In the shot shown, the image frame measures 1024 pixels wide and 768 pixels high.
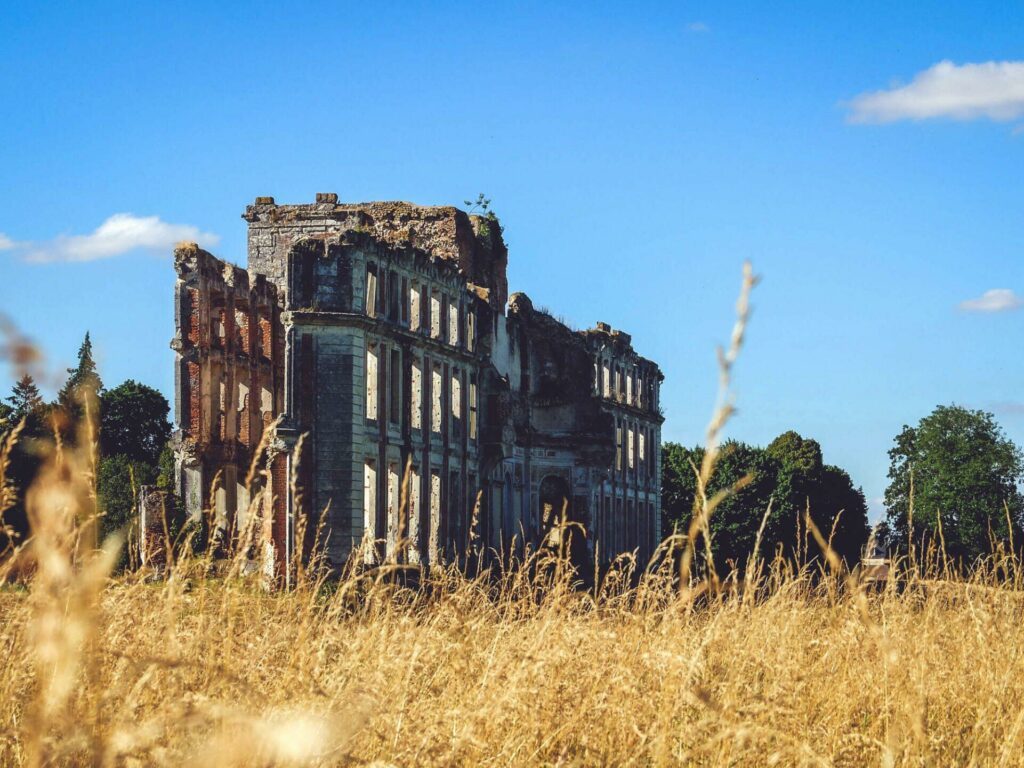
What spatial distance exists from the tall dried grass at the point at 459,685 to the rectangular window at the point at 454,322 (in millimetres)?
31969

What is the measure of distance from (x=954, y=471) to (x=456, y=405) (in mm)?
48195

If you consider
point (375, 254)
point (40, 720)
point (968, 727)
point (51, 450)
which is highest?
point (375, 254)

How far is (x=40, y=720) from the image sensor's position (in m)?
2.37

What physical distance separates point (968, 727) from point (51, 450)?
487cm

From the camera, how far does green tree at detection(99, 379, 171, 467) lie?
65.3 metres

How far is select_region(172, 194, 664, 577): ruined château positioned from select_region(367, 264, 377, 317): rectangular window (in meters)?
0.05

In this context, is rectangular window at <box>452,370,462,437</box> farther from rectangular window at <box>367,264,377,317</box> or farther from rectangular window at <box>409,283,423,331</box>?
rectangular window at <box>367,264,377,317</box>

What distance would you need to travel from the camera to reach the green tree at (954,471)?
75438mm

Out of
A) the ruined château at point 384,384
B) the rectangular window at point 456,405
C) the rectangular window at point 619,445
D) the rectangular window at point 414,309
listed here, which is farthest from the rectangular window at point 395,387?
the rectangular window at point 619,445

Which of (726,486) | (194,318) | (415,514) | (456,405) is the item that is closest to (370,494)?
(415,514)

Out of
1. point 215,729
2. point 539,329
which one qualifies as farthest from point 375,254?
point 215,729

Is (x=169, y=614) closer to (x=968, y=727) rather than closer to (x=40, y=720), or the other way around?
(x=40, y=720)

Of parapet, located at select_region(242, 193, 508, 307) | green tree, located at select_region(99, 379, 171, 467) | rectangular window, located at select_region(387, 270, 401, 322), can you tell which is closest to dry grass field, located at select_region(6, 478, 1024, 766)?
rectangular window, located at select_region(387, 270, 401, 322)

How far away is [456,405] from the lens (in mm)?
39812
